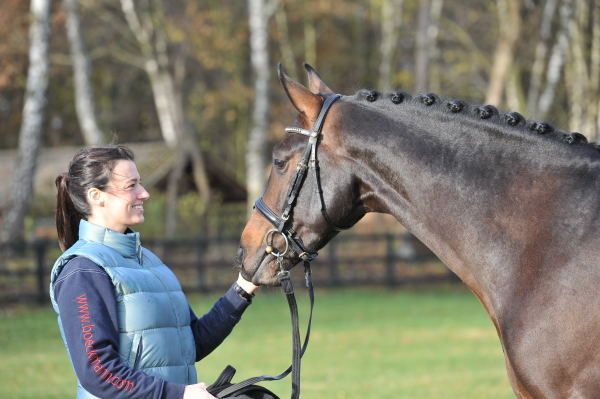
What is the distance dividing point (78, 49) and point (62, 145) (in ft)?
53.2

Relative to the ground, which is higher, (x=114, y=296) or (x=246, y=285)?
(x=114, y=296)

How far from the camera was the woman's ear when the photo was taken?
3771 mm

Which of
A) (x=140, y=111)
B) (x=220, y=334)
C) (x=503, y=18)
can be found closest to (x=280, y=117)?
(x=140, y=111)

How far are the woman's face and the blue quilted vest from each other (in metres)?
0.05

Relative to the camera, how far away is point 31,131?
59.8ft

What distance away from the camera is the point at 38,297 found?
17562 mm

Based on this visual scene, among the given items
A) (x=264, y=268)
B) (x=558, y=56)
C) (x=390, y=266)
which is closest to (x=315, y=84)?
(x=264, y=268)

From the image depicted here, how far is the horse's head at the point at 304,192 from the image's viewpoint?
3771 millimetres

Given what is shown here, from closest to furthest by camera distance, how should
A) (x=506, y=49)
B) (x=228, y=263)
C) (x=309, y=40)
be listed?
(x=228, y=263), (x=506, y=49), (x=309, y=40)

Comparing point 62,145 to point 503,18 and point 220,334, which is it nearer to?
point 503,18

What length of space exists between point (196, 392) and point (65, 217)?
0.94m

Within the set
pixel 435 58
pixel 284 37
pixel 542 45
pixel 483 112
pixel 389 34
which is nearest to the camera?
pixel 483 112

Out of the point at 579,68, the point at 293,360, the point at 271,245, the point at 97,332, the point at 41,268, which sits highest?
the point at 271,245

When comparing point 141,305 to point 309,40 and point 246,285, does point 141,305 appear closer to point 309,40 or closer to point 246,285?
point 246,285
